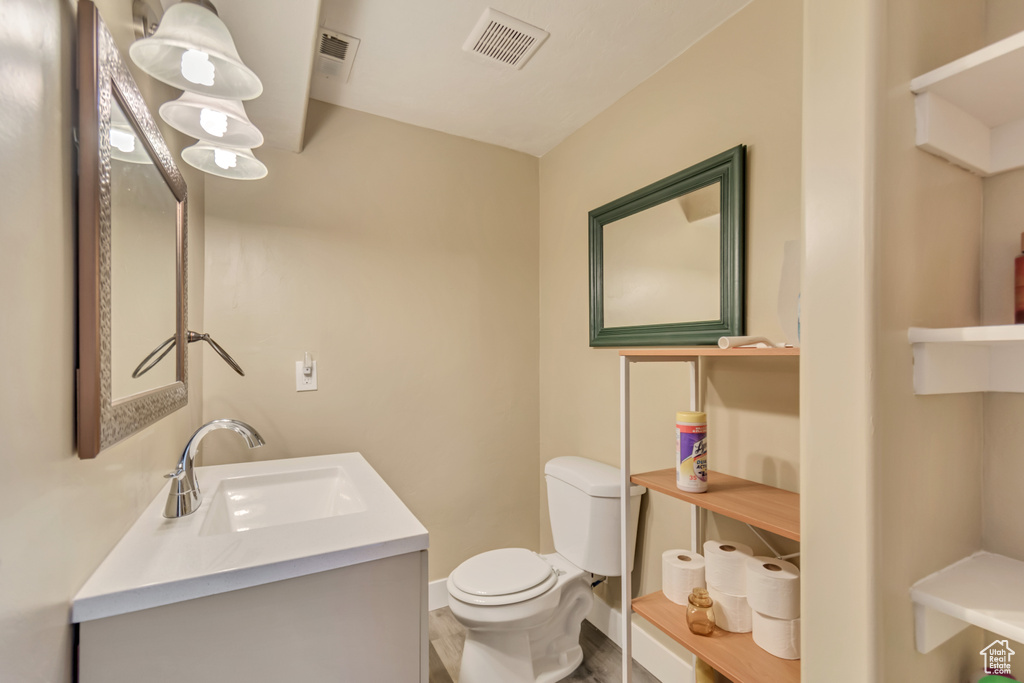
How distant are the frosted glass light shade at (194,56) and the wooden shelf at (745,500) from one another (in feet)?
4.57

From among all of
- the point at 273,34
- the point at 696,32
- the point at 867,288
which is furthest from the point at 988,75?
the point at 273,34

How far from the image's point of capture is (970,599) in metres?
0.72

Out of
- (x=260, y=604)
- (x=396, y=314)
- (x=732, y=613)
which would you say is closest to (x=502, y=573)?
(x=732, y=613)

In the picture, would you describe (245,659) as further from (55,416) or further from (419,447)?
(419,447)

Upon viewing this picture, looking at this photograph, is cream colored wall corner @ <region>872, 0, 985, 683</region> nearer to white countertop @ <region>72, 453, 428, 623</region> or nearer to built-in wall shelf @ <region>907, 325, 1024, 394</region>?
built-in wall shelf @ <region>907, 325, 1024, 394</region>

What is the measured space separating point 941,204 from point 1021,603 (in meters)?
0.63

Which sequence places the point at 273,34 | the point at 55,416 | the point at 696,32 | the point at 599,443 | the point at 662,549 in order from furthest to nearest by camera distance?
A: the point at 599,443, the point at 662,549, the point at 696,32, the point at 273,34, the point at 55,416

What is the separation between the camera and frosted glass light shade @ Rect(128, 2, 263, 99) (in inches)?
32.8

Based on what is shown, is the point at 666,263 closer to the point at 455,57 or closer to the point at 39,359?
the point at 455,57

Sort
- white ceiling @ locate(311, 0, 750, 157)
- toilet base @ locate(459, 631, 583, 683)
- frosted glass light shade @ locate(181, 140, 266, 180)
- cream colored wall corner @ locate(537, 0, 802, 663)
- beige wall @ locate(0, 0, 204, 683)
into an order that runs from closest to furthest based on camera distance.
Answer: beige wall @ locate(0, 0, 204, 683), frosted glass light shade @ locate(181, 140, 266, 180), cream colored wall corner @ locate(537, 0, 802, 663), white ceiling @ locate(311, 0, 750, 157), toilet base @ locate(459, 631, 583, 683)

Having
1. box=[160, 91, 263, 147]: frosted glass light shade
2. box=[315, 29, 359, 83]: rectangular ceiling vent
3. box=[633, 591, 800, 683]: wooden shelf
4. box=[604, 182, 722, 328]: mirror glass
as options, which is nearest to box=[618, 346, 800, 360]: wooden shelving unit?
box=[604, 182, 722, 328]: mirror glass

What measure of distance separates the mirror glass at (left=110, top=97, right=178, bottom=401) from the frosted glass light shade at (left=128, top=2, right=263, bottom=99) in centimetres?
13

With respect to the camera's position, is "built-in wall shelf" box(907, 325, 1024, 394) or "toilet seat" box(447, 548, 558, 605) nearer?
"built-in wall shelf" box(907, 325, 1024, 394)

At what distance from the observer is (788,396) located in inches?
51.1
